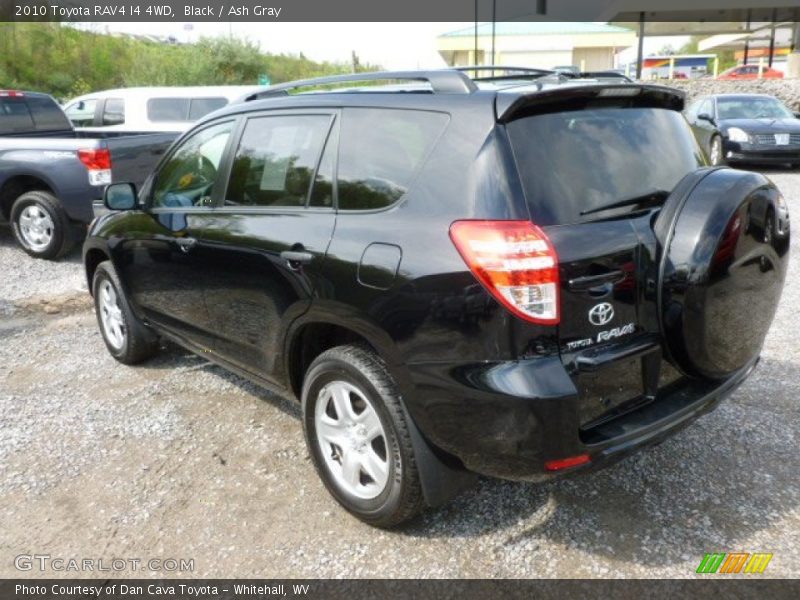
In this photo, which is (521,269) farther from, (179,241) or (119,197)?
A: (119,197)

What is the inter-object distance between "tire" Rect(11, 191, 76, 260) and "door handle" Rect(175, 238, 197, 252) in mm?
4713

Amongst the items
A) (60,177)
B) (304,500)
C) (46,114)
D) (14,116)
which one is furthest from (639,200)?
(46,114)

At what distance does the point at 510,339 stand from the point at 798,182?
40.6ft

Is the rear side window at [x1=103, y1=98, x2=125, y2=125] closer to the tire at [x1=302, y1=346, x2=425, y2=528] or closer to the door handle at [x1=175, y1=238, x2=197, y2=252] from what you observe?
the door handle at [x1=175, y1=238, x2=197, y2=252]

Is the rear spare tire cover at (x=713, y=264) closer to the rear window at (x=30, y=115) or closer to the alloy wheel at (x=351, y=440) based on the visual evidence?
the alloy wheel at (x=351, y=440)

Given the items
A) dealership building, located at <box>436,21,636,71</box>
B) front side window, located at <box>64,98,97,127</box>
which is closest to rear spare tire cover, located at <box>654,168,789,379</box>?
front side window, located at <box>64,98,97,127</box>

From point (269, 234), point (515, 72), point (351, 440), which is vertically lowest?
point (351, 440)

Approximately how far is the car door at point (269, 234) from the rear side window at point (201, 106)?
9343 mm

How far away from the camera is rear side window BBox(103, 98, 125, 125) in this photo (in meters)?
12.8

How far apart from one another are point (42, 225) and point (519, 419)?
7.29 m

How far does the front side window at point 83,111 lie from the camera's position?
43.9ft

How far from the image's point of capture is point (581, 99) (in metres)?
2.70

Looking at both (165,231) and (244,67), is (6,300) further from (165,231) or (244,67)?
(244,67)

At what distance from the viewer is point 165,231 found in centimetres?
401
